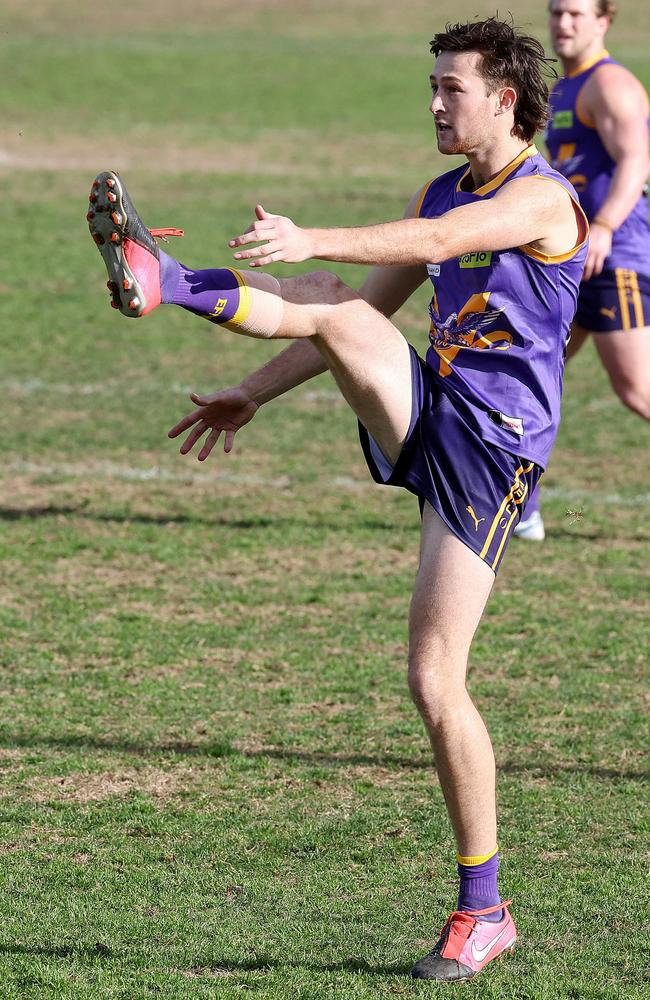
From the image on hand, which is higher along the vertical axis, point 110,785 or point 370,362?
point 370,362

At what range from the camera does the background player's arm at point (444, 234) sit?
3531 millimetres

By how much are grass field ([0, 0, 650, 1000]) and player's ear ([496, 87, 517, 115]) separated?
864 millimetres

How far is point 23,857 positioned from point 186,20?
136 ft

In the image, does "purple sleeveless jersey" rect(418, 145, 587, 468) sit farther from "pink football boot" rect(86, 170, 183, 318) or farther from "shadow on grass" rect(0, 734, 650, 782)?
"shadow on grass" rect(0, 734, 650, 782)

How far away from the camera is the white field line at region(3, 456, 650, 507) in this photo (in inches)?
342

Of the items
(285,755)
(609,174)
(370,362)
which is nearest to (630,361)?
(609,174)

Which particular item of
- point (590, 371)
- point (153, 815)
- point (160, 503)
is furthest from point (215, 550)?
point (590, 371)

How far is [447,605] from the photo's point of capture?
12.8ft

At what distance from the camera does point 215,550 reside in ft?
25.4

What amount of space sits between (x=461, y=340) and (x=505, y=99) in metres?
0.66

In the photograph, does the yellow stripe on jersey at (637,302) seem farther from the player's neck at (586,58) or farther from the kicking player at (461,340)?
the kicking player at (461,340)

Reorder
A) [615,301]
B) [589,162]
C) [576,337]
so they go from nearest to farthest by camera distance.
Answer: [615,301]
[589,162]
[576,337]

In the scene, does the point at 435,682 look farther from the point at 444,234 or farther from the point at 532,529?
the point at 532,529

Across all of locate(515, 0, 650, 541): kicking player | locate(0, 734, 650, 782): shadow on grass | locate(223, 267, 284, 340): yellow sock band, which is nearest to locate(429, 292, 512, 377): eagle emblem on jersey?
locate(223, 267, 284, 340): yellow sock band
